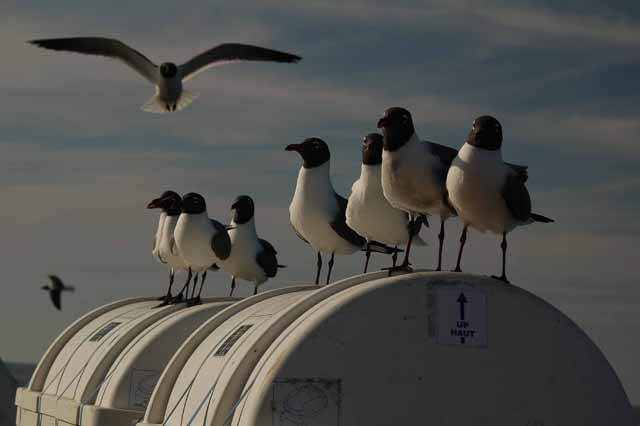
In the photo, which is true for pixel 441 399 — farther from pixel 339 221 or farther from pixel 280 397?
pixel 339 221

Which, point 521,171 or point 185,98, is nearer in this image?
point 521,171

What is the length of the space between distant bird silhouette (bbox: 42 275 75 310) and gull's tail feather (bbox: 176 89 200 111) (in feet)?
53.1

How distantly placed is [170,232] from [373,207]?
790 centimetres

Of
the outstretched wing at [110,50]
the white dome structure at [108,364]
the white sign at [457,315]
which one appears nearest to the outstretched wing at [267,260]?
the white dome structure at [108,364]

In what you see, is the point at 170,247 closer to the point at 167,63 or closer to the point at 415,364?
the point at 167,63

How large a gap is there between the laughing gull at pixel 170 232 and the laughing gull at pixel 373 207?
711cm

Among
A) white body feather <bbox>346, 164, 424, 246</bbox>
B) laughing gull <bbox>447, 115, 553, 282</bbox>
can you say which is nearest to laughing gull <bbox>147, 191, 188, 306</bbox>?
white body feather <bbox>346, 164, 424, 246</bbox>

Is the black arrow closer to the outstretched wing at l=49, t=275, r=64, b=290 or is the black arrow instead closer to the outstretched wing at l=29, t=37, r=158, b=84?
the outstretched wing at l=29, t=37, r=158, b=84

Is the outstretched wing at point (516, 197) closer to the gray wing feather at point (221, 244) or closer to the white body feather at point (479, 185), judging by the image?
the white body feather at point (479, 185)

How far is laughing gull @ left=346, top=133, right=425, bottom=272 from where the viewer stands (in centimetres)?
1495

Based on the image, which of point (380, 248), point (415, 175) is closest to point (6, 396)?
point (380, 248)

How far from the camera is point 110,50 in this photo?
886 inches

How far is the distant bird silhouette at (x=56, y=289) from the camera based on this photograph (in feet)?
120

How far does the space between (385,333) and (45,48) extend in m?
12.6
